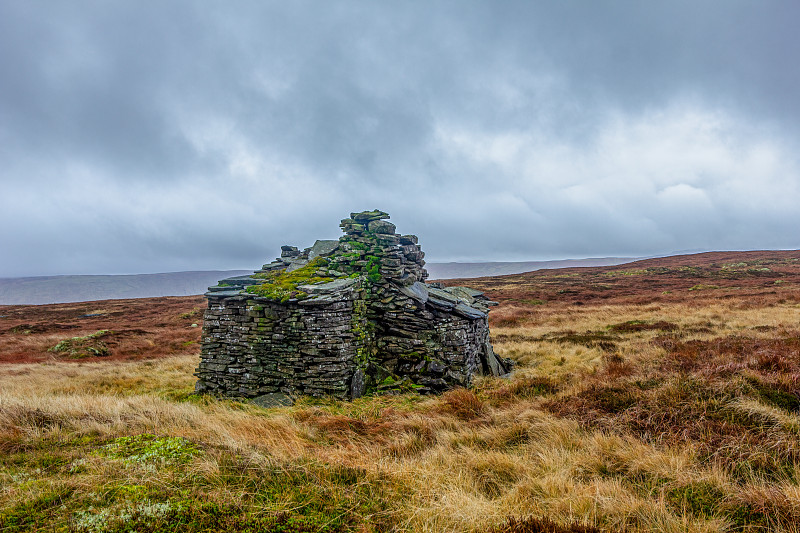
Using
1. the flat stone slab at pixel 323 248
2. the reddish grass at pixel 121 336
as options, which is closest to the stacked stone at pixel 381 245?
the flat stone slab at pixel 323 248

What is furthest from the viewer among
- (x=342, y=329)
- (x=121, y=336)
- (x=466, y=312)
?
→ (x=121, y=336)

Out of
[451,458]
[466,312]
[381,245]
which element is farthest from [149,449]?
[466,312]

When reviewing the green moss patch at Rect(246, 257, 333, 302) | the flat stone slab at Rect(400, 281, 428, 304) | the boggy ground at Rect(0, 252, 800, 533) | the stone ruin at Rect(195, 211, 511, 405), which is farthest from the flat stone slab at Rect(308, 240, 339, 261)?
the boggy ground at Rect(0, 252, 800, 533)

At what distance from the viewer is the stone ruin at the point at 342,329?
358 inches

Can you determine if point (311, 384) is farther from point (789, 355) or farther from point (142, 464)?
point (789, 355)

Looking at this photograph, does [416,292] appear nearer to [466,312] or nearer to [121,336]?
[466,312]

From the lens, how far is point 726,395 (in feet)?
19.3

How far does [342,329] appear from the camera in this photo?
29.9 feet

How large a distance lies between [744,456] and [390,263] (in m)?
7.92

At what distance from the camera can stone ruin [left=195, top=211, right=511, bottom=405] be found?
9.09 m

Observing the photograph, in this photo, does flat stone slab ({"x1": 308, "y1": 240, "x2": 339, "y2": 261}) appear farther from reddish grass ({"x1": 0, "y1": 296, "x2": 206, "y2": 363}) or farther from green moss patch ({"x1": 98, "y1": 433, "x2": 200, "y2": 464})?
reddish grass ({"x1": 0, "y1": 296, "x2": 206, "y2": 363})

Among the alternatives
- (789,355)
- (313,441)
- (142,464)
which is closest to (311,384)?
(313,441)

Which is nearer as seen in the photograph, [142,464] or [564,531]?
[564,531]

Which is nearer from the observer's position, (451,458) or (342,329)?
(451,458)
